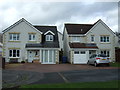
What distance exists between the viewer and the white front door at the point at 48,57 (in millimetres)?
27453

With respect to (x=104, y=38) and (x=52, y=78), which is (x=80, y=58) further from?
(x=52, y=78)

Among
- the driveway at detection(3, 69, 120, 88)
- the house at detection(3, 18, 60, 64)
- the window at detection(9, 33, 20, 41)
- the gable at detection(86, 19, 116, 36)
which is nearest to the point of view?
the driveway at detection(3, 69, 120, 88)

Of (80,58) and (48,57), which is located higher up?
(48,57)

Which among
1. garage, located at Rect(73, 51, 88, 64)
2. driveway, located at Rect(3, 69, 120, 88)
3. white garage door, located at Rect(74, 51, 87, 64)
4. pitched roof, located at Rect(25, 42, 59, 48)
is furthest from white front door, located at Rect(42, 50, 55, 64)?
driveway, located at Rect(3, 69, 120, 88)

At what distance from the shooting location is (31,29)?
94.0 ft

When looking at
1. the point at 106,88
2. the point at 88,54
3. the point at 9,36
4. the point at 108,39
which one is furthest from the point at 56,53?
the point at 106,88

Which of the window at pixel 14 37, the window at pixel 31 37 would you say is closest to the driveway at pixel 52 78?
the window at pixel 31 37

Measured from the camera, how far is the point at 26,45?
90.9 ft

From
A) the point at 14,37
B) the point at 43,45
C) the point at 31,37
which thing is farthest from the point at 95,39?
the point at 14,37

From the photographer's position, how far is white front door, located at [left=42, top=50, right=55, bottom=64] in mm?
27453

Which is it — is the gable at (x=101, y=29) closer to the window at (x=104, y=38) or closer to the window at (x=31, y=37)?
the window at (x=104, y=38)

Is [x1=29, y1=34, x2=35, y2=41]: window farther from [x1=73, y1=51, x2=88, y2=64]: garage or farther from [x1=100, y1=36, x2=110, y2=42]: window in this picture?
[x1=100, y1=36, x2=110, y2=42]: window

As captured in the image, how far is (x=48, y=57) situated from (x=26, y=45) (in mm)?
4553

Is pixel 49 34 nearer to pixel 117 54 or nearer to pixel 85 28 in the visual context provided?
pixel 85 28
